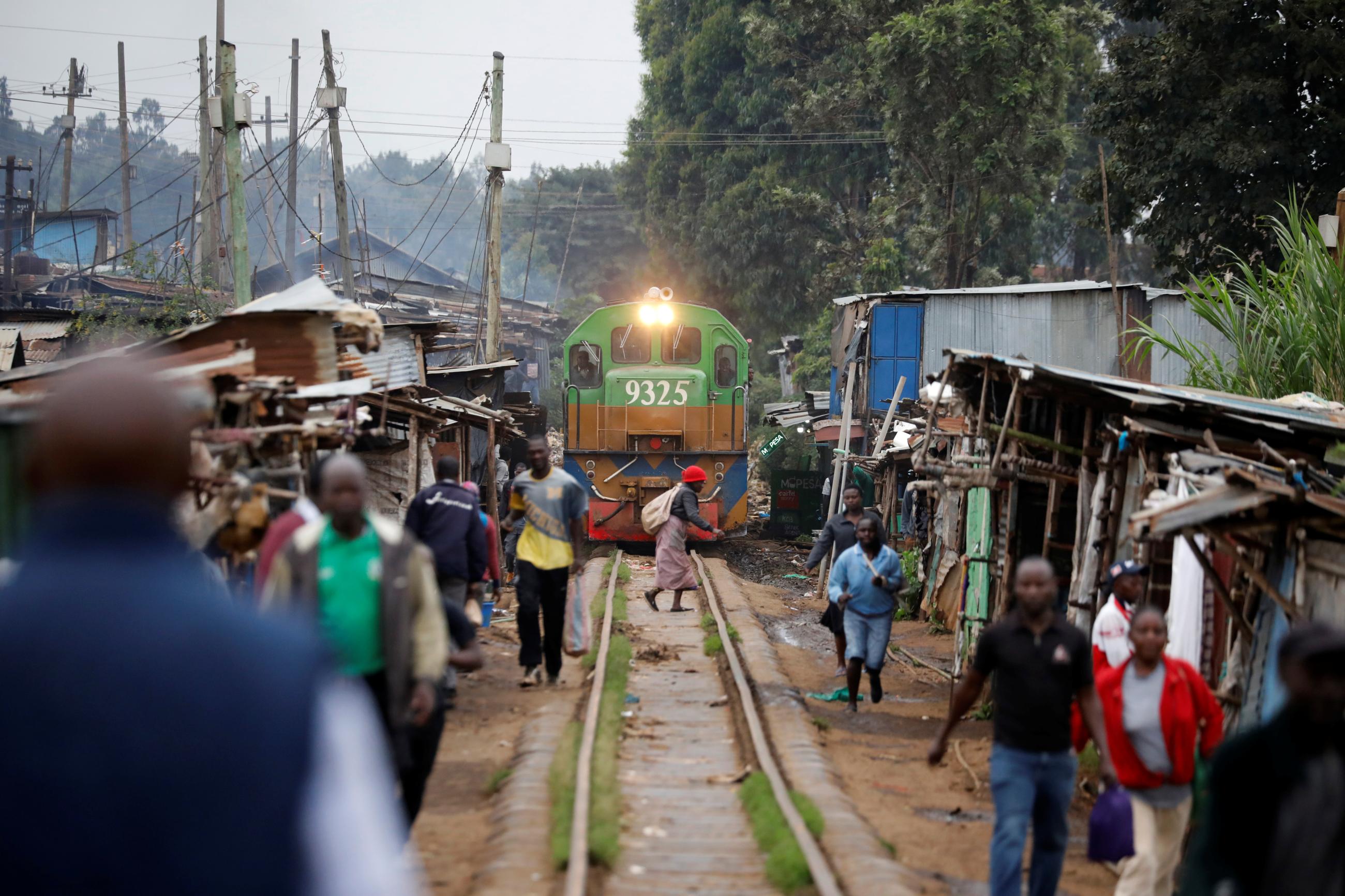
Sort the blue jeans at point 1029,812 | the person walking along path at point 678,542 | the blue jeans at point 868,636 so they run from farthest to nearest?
the person walking along path at point 678,542
the blue jeans at point 868,636
the blue jeans at point 1029,812

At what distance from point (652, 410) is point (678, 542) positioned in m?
5.25

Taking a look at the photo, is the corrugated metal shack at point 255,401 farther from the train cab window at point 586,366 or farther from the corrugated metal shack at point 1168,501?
the train cab window at point 586,366

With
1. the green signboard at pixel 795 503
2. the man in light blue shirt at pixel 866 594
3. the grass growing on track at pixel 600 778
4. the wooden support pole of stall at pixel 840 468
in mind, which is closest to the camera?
the grass growing on track at pixel 600 778

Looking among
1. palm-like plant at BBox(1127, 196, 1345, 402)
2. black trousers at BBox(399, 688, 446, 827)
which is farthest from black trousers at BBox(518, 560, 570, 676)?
palm-like plant at BBox(1127, 196, 1345, 402)

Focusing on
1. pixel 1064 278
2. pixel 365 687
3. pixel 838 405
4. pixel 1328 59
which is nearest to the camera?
pixel 365 687

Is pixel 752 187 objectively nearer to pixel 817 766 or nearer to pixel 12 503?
pixel 817 766

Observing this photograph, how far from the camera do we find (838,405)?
83.3ft

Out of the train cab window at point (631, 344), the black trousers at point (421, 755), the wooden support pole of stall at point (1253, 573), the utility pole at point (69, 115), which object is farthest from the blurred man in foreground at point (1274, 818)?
the utility pole at point (69, 115)

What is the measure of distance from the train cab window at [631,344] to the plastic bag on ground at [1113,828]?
14.6 m

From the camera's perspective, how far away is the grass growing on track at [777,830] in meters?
6.08

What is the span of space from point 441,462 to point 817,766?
10.9 feet

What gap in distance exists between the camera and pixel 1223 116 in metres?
17.2

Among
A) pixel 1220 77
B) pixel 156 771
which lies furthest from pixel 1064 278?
pixel 156 771

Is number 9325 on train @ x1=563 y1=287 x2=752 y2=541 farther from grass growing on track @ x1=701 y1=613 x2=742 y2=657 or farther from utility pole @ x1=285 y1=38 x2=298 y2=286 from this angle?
utility pole @ x1=285 y1=38 x2=298 y2=286
